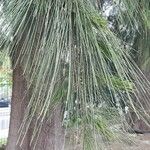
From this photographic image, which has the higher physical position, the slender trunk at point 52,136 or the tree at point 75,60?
the tree at point 75,60

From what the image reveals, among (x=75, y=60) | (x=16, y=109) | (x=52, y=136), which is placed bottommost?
(x=52, y=136)

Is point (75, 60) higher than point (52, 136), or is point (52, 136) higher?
point (75, 60)

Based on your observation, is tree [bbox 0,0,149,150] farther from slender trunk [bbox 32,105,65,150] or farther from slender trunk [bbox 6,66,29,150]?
slender trunk [bbox 6,66,29,150]

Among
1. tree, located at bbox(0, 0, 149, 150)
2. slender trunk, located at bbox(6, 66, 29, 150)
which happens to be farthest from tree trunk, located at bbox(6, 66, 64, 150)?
tree, located at bbox(0, 0, 149, 150)

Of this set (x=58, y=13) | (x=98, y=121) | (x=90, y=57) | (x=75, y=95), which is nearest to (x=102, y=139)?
(x=98, y=121)

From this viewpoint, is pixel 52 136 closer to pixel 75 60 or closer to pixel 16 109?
pixel 16 109

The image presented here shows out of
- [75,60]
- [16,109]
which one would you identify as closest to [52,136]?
[16,109]

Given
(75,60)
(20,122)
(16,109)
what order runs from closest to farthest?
(75,60) → (20,122) → (16,109)

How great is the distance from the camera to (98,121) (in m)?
1.00

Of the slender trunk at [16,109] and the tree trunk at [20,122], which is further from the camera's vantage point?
the slender trunk at [16,109]

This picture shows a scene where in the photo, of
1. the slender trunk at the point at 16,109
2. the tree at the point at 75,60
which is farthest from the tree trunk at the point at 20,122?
the tree at the point at 75,60

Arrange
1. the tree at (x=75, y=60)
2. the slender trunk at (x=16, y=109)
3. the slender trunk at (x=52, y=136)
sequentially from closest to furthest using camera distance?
the tree at (x=75, y=60)
the slender trunk at (x=52, y=136)
the slender trunk at (x=16, y=109)

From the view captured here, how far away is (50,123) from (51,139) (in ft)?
0.78

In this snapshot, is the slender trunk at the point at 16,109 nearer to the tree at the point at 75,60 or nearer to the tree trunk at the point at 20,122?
the tree trunk at the point at 20,122
